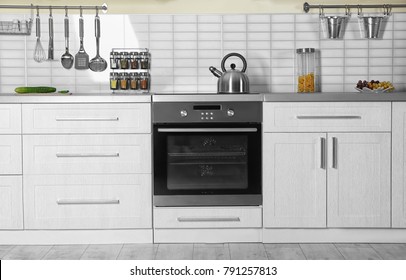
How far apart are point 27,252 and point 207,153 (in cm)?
111

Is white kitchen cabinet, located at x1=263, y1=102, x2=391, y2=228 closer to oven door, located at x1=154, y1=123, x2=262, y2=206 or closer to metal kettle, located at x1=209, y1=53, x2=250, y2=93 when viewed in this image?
oven door, located at x1=154, y1=123, x2=262, y2=206

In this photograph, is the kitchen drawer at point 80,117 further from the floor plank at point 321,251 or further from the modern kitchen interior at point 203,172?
the floor plank at point 321,251

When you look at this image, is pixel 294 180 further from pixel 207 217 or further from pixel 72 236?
pixel 72 236

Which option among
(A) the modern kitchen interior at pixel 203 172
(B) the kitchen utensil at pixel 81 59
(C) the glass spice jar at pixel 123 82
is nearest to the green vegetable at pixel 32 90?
(A) the modern kitchen interior at pixel 203 172

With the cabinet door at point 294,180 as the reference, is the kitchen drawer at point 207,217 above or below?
below

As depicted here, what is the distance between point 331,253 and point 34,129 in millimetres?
1753

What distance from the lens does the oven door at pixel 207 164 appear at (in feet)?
12.8

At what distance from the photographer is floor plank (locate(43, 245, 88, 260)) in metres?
3.70

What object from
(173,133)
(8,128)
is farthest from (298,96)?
(8,128)

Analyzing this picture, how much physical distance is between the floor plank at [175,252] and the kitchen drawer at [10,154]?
913 millimetres

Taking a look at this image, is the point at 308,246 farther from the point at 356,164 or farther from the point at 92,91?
the point at 92,91

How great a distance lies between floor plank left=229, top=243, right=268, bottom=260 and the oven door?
23cm

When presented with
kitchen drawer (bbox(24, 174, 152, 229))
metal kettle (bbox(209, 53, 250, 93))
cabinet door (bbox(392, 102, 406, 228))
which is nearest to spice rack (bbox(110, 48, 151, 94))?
metal kettle (bbox(209, 53, 250, 93))

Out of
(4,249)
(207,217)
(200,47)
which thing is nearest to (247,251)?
(207,217)
